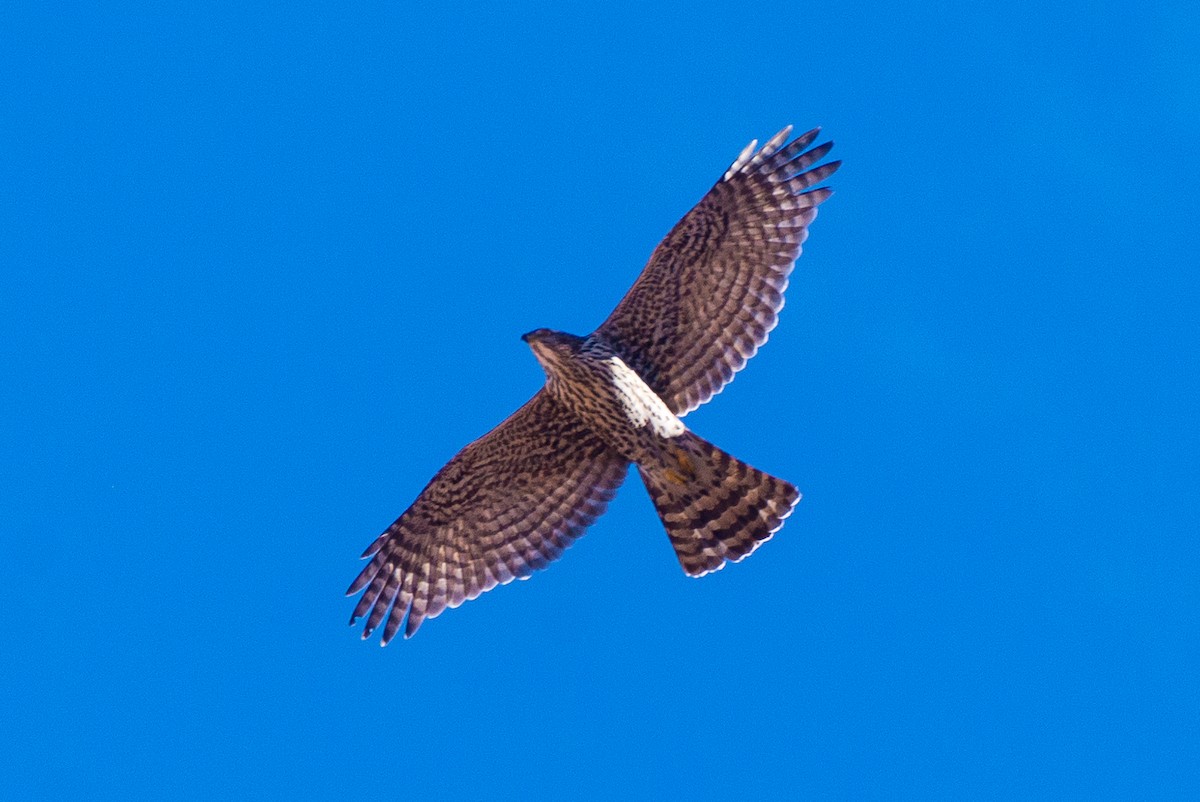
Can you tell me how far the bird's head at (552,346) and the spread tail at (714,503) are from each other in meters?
0.87

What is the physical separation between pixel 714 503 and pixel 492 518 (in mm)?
1595

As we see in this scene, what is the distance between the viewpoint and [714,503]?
1145cm

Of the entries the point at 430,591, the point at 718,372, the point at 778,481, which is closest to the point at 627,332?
the point at 718,372

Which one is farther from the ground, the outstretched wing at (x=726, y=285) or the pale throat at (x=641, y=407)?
the outstretched wing at (x=726, y=285)

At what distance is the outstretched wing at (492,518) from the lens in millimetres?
11898

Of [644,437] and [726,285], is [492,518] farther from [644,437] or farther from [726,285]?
[726,285]

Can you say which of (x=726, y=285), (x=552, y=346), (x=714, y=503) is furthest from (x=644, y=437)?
(x=726, y=285)

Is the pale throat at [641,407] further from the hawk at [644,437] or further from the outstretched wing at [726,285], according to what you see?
the outstretched wing at [726,285]

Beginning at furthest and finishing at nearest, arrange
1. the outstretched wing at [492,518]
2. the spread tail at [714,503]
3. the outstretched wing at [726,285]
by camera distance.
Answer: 1. the outstretched wing at [492,518]
2. the outstretched wing at [726,285]
3. the spread tail at [714,503]

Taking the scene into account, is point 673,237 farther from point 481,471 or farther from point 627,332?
point 481,471

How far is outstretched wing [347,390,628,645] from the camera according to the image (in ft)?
39.0

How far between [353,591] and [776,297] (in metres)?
3.48

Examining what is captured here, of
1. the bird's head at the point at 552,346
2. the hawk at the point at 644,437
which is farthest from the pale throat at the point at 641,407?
the bird's head at the point at 552,346

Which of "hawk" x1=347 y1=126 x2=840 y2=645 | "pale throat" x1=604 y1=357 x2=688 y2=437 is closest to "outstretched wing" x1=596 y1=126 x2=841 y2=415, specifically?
"hawk" x1=347 y1=126 x2=840 y2=645
